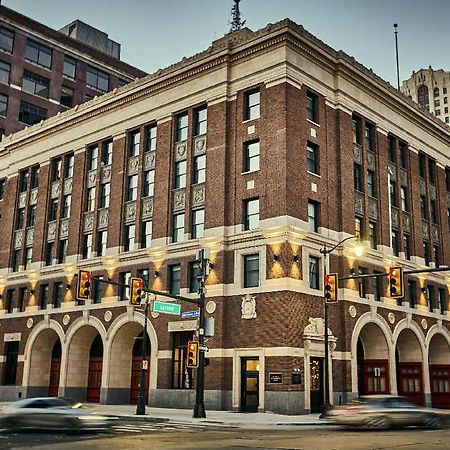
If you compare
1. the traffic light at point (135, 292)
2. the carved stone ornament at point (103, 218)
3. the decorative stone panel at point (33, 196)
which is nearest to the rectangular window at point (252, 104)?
the carved stone ornament at point (103, 218)

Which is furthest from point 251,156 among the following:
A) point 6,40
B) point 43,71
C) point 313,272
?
point 6,40

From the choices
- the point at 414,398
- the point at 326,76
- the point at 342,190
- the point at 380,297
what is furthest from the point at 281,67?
the point at 414,398

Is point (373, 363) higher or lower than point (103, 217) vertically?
lower

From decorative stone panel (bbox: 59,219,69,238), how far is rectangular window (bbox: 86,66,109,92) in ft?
115

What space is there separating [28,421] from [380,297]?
1083 inches

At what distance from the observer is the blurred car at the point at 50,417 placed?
22.5m

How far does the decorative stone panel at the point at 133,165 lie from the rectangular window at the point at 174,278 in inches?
352

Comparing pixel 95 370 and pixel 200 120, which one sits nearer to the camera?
pixel 200 120

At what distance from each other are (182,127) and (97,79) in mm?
41739

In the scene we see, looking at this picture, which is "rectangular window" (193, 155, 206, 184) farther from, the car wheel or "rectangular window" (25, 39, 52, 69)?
"rectangular window" (25, 39, 52, 69)

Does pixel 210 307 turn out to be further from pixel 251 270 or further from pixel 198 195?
pixel 198 195

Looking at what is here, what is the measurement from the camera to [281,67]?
131 ft

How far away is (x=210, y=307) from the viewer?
129 feet

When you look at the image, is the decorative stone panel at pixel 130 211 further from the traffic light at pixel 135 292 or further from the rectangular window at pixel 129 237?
the traffic light at pixel 135 292
